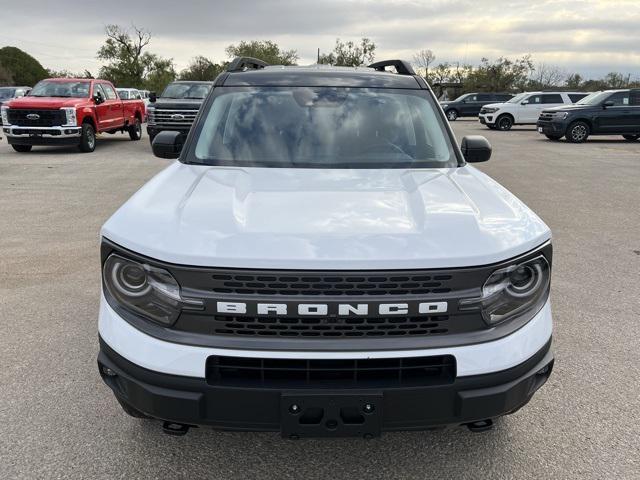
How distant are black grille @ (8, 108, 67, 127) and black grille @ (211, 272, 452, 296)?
48.2 ft

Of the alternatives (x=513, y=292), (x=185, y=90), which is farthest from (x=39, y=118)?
(x=513, y=292)

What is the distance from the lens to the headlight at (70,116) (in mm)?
14789

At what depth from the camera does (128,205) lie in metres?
2.61

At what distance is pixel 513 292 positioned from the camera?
224 cm

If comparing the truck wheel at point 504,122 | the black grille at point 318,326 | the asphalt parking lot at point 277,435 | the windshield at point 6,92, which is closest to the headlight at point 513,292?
the black grille at point 318,326

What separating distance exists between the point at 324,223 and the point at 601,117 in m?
20.6

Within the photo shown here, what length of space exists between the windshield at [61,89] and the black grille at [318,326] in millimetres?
15869

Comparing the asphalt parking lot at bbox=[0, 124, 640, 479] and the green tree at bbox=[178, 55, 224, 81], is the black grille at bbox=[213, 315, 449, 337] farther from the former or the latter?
the green tree at bbox=[178, 55, 224, 81]

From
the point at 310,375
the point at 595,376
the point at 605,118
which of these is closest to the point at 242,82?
the point at 310,375

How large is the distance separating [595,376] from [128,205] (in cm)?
295

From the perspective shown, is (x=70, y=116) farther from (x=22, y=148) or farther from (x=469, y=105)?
(x=469, y=105)

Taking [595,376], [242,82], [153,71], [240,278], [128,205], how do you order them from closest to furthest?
[240,278] < [128,205] < [595,376] < [242,82] < [153,71]

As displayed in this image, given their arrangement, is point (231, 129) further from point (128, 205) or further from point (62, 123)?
point (62, 123)

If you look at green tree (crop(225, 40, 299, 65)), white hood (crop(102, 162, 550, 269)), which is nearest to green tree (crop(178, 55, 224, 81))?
green tree (crop(225, 40, 299, 65))
